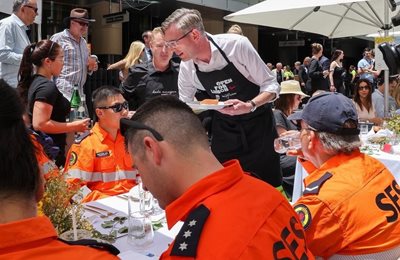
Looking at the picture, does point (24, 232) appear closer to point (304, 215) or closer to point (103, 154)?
point (304, 215)

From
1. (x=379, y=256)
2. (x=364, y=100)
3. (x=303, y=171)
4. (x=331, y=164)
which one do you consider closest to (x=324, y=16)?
(x=364, y=100)

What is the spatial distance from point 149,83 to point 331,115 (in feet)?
8.41

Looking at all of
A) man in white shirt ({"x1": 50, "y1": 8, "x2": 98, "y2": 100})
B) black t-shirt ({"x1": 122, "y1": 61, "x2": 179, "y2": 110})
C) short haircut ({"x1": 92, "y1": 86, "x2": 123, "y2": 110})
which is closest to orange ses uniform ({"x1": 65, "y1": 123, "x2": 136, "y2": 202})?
short haircut ({"x1": 92, "y1": 86, "x2": 123, "y2": 110})

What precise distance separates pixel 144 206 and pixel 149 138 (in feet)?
3.09

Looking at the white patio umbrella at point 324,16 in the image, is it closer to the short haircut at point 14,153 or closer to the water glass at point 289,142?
the water glass at point 289,142

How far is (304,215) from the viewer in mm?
1743

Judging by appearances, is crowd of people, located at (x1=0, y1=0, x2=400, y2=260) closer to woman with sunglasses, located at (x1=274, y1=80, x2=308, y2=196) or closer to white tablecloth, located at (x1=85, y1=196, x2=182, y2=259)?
woman with sunglasses, located at (x1=274, y1=80, x2=308, y2=196)

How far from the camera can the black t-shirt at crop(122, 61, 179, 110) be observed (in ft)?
14.3

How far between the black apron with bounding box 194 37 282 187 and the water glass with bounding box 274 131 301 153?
65 cm

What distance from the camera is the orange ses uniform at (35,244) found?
100cm

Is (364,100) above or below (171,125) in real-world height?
below

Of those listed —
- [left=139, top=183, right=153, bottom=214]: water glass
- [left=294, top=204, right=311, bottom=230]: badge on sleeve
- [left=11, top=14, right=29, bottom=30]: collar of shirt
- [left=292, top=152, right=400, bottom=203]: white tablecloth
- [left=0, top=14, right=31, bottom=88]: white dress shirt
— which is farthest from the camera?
[left=11, top=14, right=29, bottom=30]: collar of shirt

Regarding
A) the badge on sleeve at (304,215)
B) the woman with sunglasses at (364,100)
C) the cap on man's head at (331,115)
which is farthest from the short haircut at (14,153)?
the woman with sunglasses at (364,100)

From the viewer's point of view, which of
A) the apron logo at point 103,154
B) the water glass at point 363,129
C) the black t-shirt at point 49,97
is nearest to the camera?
the apron logo at point 103,154
